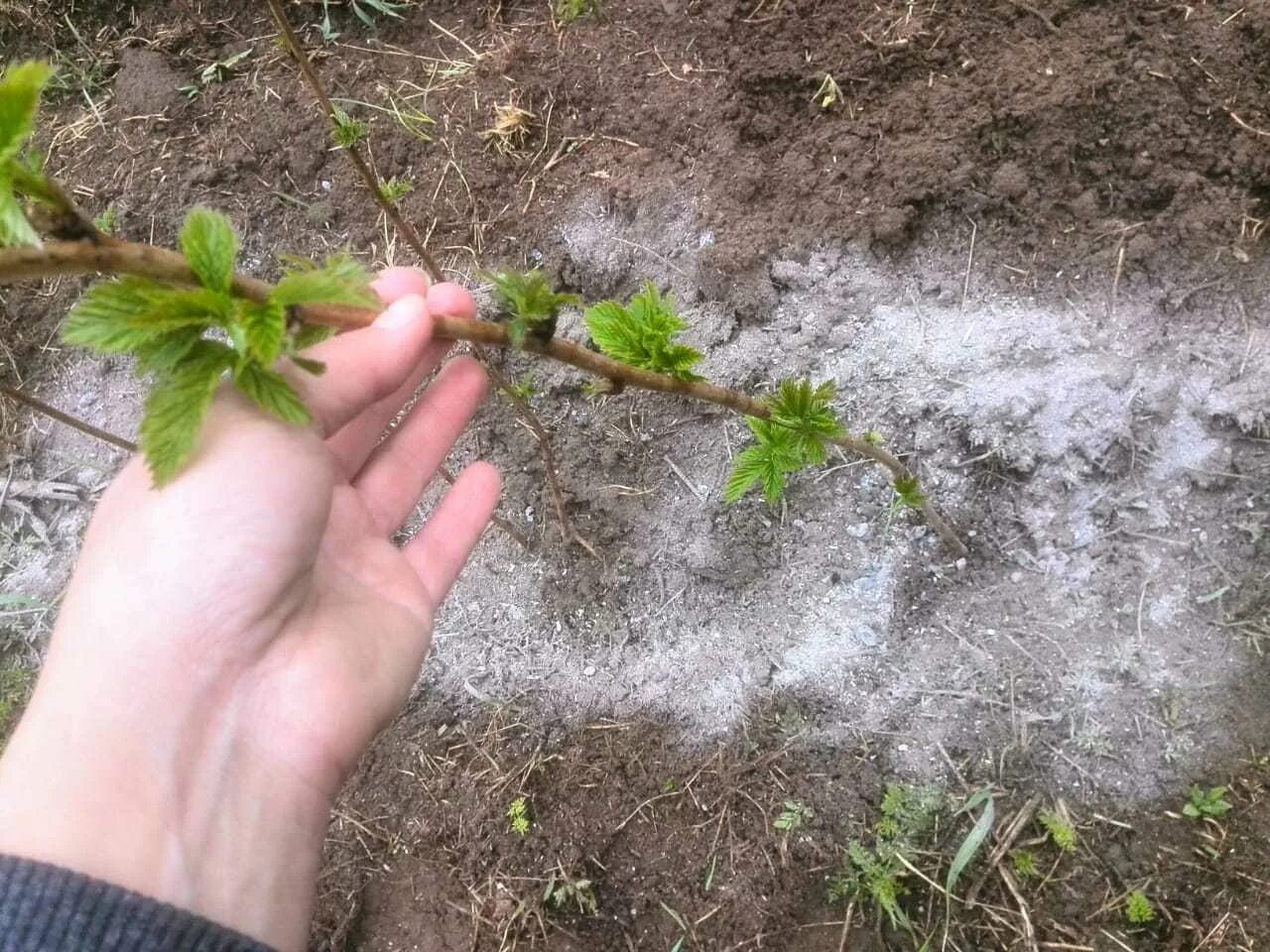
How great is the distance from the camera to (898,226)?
262cm

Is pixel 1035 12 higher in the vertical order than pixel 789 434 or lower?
higher

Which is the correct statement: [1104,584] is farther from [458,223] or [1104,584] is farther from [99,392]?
[99,392]

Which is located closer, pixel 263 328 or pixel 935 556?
pixel 263 328

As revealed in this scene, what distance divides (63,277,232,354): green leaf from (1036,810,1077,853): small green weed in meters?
2.16

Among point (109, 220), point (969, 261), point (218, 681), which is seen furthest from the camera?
point (109, 220)

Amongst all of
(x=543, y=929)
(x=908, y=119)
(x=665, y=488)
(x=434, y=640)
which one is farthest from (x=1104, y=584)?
(x=434, y=640)

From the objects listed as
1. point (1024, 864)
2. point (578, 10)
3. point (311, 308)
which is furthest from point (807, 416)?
point (578, 10)

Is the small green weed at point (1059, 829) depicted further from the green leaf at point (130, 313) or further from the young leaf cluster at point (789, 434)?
the green leaf at point (130, 313)

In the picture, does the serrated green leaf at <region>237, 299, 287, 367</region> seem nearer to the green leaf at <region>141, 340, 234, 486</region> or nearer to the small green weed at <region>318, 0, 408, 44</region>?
the green leaf at <region>141, 340, 234, 486</region>

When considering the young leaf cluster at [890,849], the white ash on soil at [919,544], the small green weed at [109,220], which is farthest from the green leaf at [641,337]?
the small green weed at [109,220]

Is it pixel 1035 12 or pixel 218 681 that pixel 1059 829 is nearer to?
pixel 218 681

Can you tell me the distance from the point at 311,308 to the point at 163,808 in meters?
0.89

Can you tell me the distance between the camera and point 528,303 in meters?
1.32

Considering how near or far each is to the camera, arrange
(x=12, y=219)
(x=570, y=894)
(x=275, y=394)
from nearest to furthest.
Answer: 1. (x=12, y=219)
2. (x=275, y=394)
3. (x=570, y=894)
